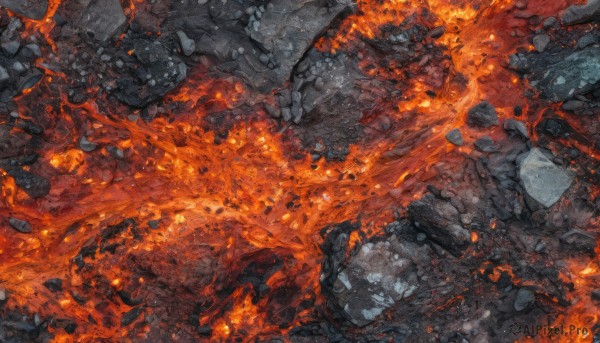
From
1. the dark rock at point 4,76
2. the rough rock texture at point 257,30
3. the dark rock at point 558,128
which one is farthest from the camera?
the rough rock texture at point 257,30

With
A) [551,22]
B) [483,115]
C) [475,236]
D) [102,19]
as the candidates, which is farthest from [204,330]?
[551,22]

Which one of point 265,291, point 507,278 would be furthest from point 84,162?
point 507,278

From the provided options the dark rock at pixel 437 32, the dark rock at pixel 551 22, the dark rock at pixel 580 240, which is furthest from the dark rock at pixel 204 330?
the dark rock at pixel 551 22

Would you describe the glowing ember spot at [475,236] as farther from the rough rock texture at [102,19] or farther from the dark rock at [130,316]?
the rough rock texture at [102,19]

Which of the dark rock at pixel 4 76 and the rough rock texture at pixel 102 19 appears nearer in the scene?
the dark rock at pixel 4 76

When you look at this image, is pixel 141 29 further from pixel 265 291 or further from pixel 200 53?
pixel 265 291

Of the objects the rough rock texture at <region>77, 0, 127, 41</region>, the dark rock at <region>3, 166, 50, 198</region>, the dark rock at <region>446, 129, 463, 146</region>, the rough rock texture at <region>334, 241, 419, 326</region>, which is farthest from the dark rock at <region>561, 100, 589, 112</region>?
the dark rock at <region>3, 166, 50, 198</region>

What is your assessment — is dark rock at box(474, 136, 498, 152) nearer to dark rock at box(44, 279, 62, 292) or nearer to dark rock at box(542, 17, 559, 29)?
dark rock at box(542, 17, 559, 29)

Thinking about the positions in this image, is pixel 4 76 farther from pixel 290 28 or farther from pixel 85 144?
pixel 290 28
